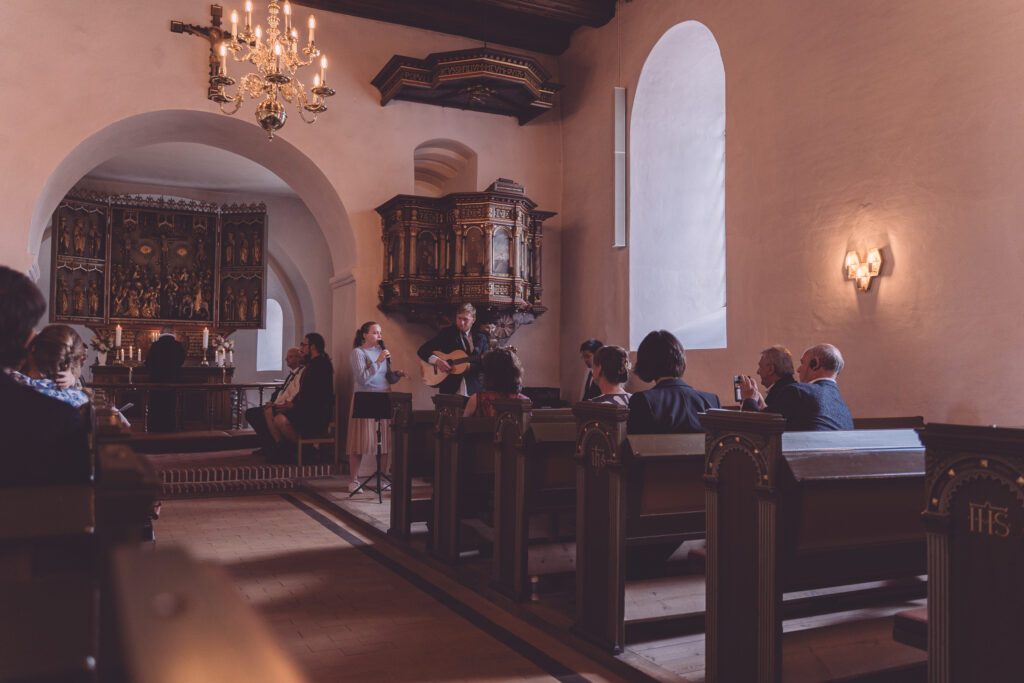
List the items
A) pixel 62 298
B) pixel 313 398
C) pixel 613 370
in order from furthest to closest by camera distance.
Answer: pixel 62 298, pixel 313 398, pixel 613 370

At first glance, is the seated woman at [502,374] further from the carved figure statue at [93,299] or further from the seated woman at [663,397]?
the carved figure statue at [93,299]

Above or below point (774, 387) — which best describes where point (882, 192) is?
above

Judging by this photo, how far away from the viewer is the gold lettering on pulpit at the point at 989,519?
204 centimetres

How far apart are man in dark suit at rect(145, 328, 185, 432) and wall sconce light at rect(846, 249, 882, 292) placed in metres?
10.5

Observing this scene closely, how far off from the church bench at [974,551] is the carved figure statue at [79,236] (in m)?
14.1

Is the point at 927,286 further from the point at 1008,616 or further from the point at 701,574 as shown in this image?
the point at 1008,616

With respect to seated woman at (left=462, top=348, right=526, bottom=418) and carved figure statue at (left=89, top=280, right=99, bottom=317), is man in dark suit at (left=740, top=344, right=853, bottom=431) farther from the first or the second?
carved figure statue at (left=89, top=280, right=99, bottom=317)

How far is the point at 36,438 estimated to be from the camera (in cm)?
205

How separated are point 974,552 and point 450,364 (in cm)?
572

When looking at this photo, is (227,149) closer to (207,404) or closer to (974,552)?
(207,404)

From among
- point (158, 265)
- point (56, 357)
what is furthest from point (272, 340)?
point (56, 357)

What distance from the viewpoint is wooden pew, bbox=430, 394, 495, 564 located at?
4.91 metres

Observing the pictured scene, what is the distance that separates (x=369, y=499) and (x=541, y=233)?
3.77 metres

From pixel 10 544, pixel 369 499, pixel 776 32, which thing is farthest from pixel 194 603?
pixel 776 32
